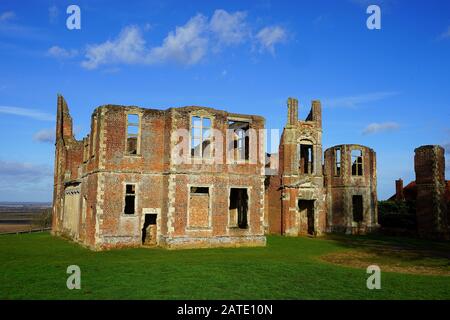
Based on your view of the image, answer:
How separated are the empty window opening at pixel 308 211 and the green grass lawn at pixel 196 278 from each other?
15455 millimetres

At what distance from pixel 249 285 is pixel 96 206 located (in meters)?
12.2

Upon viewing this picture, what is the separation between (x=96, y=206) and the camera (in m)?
21.3

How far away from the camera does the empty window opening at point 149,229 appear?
77.4 ft

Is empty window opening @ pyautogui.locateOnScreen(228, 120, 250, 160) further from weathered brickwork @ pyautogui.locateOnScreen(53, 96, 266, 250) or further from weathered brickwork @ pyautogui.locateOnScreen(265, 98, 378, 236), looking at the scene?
weathered brickwork @ pyautogui.locateOnScreen(265, 98, 378, 236)

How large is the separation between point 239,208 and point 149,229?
6.37 m

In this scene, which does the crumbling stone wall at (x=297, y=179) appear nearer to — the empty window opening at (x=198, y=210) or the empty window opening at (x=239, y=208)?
the empty window opening at (x=239, y=208)

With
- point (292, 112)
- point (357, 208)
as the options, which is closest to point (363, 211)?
point (357, 208)

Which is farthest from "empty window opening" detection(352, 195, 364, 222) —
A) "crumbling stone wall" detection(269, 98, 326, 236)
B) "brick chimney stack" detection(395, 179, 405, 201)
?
"brick chimney stack" detection(395, 179, 405, 201)

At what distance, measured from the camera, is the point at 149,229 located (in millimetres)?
23812

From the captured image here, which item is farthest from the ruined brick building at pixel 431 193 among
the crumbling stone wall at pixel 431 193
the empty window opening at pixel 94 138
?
the empty window opening at pixel 94 138

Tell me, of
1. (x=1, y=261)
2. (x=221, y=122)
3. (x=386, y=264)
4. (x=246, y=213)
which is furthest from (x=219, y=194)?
(x=1, y=261)

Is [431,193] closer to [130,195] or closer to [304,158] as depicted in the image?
[304,158]

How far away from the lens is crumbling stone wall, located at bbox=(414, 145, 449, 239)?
103ft
